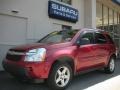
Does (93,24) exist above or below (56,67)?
above

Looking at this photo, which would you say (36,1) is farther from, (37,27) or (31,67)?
(31,67)

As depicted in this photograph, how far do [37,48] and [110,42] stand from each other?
4631 mm

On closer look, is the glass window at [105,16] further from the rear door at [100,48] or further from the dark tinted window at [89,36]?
the dark tinted window at [89,36]

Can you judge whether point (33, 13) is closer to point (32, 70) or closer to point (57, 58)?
point (57, 58)

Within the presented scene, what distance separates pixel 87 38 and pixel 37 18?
158 inches

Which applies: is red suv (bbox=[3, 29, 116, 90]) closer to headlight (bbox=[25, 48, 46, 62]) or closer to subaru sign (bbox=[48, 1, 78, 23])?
headlight (bbox=[25, 48, 46, 62])

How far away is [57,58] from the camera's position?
727cm

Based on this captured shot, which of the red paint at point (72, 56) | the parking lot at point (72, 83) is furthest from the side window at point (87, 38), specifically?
the parking lot at point (72, 83)

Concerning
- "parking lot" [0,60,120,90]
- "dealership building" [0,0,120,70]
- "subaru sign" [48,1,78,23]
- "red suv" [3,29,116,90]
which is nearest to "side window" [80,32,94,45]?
"red suv" [3,29,116,90]

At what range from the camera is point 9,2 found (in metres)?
10.6

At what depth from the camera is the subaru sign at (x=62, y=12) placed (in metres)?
13.0

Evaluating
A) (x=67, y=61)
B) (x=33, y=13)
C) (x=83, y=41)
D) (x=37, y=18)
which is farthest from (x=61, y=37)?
(x=37, y=18)

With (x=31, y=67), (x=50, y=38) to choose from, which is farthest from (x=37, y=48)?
(x=50, y=38)

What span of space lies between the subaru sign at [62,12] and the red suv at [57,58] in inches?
158
